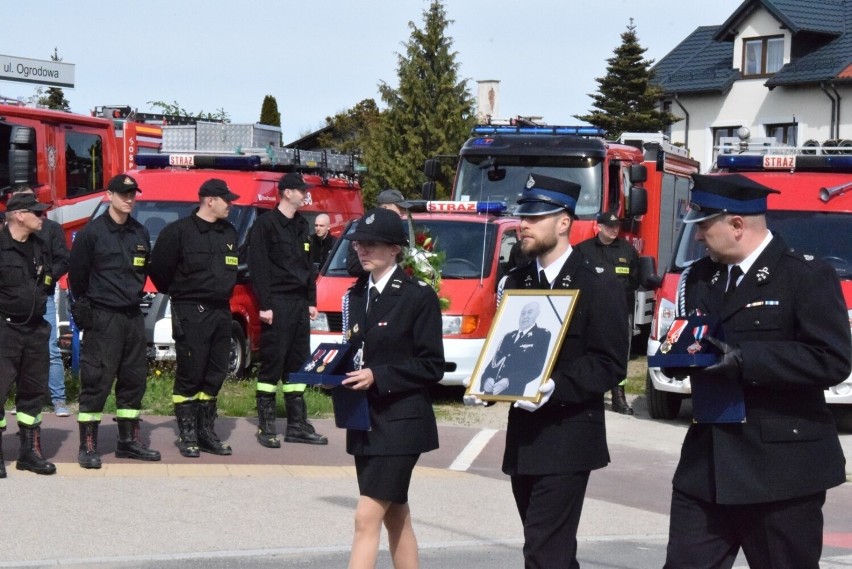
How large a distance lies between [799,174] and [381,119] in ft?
112

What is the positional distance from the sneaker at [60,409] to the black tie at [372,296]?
6479mm

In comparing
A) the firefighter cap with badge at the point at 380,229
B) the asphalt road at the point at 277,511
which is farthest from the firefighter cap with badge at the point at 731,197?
the asphalt road at the point at 277,511

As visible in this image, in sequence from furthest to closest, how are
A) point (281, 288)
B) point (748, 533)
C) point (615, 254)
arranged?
point (615, 254)
point (281, 288)
point (748, 533)

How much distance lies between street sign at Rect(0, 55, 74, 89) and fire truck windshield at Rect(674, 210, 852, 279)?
27.3ft

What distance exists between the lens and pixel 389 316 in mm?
5613

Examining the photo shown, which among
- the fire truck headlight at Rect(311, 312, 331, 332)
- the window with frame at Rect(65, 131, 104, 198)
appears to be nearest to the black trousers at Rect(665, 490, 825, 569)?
the fire truck headlight at Rect(311, 312, 331, 332)

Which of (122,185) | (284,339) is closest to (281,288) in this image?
(284,339)

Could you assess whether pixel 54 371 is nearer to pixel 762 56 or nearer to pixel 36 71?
pixel 36 71

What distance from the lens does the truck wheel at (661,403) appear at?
12.6 m

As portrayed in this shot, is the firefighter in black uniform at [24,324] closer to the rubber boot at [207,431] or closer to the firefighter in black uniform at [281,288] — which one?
the rubber boot at [207,431]

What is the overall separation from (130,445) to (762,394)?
20.3 feet

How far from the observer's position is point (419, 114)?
4531 cm

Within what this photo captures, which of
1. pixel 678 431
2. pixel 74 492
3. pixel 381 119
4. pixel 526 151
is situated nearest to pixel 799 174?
pixel 678 431

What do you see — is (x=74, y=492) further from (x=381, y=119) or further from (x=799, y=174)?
(x=381, y=119)
